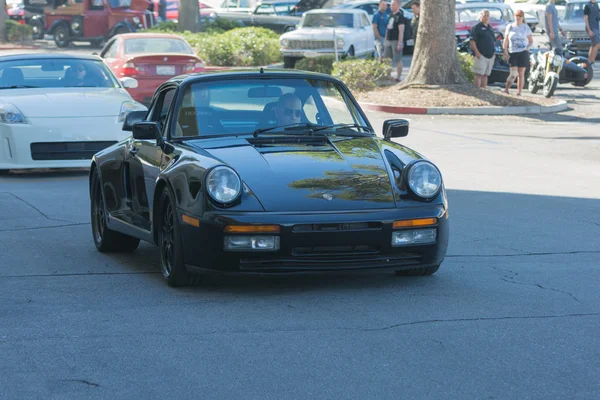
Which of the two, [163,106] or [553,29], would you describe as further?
[553,29]

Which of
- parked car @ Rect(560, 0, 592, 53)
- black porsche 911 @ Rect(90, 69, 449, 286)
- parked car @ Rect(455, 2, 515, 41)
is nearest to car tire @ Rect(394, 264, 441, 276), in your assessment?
black porsche 911 @ Rect(90, 69, 449, 286)

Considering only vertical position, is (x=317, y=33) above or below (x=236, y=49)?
above

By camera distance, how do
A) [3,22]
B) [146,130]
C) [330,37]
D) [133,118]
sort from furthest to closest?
1. [3,22]
2. [330,37]
3. [133,118]
4. [146,130]

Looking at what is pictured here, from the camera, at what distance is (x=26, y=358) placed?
209 inches

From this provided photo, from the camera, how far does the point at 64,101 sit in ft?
43.3

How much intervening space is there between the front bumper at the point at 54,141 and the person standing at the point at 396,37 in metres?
13.3

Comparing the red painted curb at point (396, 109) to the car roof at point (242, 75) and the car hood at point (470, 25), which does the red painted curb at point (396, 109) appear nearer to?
the car roof at point (242, 75)

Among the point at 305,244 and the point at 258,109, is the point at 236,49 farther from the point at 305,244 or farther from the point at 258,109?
the point at 305,244

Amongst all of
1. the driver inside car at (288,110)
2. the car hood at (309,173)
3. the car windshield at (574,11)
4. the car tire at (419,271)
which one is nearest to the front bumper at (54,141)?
Answer: the driver inside car at (288,110)

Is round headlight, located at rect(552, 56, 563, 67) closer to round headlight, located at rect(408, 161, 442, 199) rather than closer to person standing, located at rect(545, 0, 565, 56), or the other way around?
person standing, located at rect(545, 0, 565, 56)

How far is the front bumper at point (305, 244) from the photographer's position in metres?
6.48

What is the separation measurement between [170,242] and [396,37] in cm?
1945

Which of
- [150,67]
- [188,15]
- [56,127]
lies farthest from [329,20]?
[56,127]

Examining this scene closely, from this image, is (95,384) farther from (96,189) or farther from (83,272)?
(96,189)
